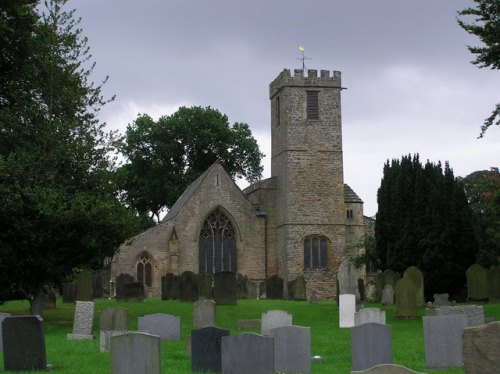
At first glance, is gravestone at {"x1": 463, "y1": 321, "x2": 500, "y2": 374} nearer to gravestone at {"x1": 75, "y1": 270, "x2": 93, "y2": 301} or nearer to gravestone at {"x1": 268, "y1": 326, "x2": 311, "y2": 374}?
gravestone at {"x1": 268, "y1": 326, "x2": 311, "y2": 374}

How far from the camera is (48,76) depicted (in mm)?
25312

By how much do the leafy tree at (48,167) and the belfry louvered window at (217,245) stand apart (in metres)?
20.5

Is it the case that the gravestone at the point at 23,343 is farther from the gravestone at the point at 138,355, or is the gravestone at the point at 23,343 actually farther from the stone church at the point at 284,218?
the stone church at the point at 284,218

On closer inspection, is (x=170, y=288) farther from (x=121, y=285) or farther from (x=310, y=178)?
(x=310, y=178)

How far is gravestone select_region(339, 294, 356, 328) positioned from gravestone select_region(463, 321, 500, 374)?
13.2 meters

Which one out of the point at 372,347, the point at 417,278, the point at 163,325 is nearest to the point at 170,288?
the point at 417,278

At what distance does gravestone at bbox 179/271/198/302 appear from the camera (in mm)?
33688

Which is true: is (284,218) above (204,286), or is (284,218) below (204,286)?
above

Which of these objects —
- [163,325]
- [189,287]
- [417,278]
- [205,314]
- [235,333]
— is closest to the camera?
[163,325]

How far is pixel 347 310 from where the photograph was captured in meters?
21.6

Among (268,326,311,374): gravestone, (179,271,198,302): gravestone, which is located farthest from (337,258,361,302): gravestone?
(268,326,311,374): gravestone

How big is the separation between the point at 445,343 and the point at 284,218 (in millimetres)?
34339

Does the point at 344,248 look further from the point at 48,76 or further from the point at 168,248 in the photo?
the point at 48,76

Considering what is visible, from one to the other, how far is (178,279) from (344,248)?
13.2 m
